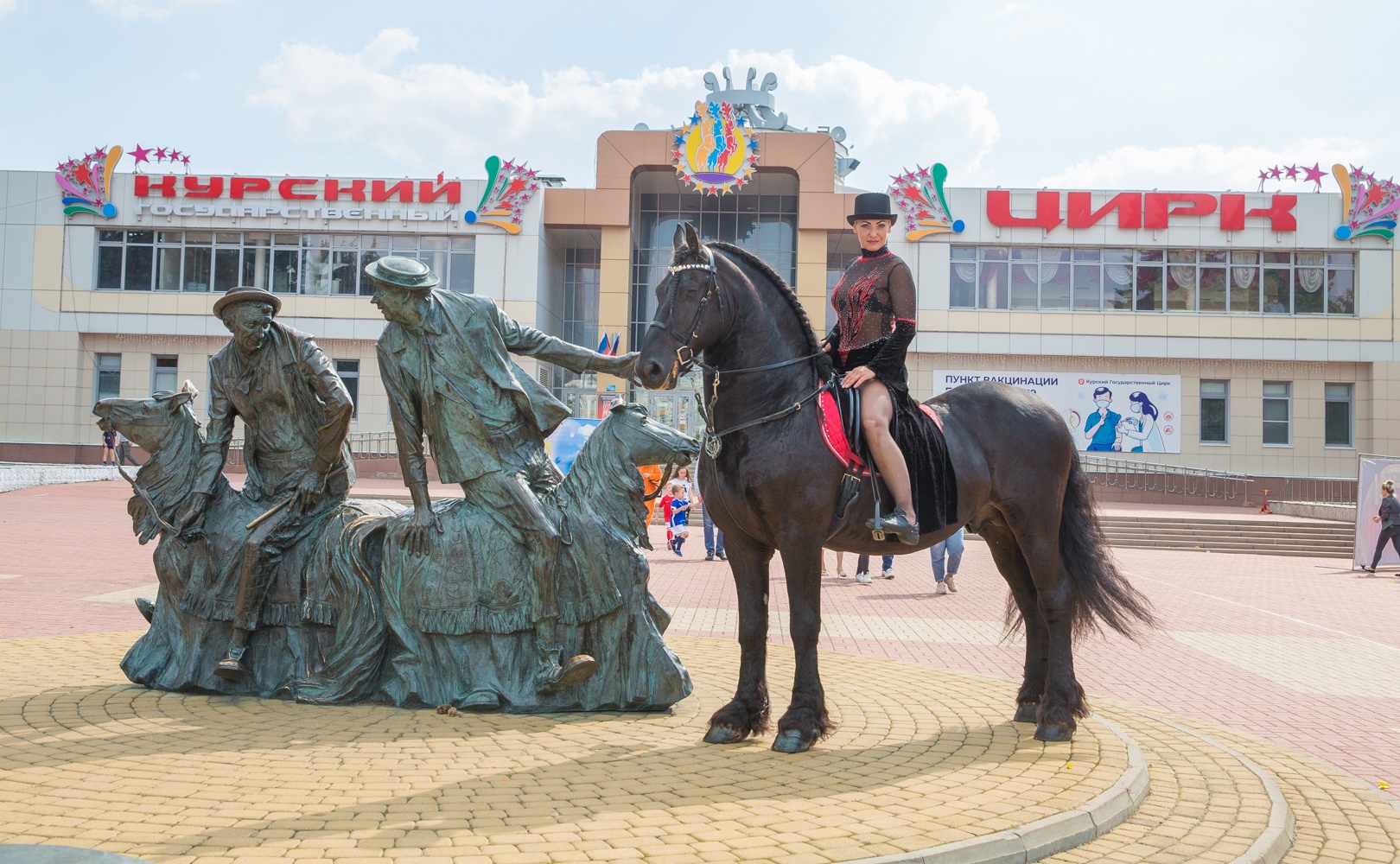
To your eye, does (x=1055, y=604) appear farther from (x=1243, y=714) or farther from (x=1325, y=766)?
(x=1243, y=714)

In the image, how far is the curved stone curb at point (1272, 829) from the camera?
156 inches

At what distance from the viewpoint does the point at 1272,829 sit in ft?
13.9

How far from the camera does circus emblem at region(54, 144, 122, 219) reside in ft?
123

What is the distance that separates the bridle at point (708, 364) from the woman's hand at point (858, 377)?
103 mm

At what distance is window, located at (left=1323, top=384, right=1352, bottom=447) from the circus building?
8 centimetres

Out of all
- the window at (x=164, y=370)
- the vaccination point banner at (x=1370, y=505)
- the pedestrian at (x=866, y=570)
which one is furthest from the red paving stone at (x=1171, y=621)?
the window at (x=164, y=370)

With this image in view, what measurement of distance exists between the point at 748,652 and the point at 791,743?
57cm

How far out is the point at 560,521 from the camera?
587 cm

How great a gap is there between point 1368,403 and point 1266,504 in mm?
8246

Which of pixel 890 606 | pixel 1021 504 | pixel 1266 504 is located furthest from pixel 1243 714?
pixel 1266 504

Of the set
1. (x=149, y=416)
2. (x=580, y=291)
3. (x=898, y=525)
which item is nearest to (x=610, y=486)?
(x=898, y=525)

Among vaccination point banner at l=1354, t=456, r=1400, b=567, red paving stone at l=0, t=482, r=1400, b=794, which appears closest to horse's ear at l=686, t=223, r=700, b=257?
red paving stone at l=0, t=482, r=1400, b=794

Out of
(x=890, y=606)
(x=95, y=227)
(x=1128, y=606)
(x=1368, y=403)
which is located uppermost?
(x=95, y=227)

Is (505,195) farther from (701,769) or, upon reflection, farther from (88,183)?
(701,769)
